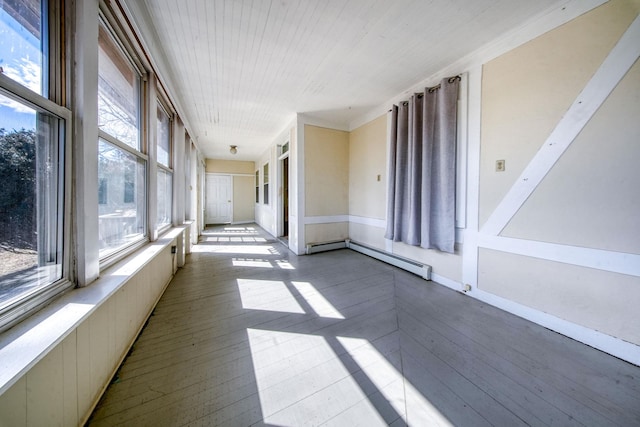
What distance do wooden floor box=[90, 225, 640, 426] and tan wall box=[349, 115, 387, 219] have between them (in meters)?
2.03

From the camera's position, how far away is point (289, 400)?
1270 mm

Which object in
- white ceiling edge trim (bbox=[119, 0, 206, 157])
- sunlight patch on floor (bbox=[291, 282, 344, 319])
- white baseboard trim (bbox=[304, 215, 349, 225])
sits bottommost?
sunlight patch on floor (bbox=[291, 282, 344, 319])

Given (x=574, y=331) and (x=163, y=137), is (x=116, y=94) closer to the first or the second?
(x=163, y=137)

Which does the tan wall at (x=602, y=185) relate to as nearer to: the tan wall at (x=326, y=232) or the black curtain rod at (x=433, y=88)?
the black curtain rod at (x=433, y=88)

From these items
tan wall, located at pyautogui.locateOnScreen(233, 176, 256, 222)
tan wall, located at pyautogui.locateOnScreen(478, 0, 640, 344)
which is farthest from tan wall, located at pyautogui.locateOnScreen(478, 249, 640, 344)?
tan wall, located at pyautogui.locateOnScreen(233, 176, 256, 222)

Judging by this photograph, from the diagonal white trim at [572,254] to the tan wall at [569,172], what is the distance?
0.04 metres

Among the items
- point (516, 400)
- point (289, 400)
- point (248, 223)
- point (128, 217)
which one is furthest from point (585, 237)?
point (248, 223)

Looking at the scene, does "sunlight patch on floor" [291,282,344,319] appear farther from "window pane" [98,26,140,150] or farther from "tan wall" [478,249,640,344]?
"window pane" [98,26,140,150]

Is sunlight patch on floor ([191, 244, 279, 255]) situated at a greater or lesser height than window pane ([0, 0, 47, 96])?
lesser

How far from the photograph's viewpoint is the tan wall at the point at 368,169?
13.2 feet

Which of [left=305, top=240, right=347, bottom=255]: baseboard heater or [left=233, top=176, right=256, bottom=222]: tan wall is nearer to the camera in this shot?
[left=305, top=240, right=347, bottom=255]: baseboard heater

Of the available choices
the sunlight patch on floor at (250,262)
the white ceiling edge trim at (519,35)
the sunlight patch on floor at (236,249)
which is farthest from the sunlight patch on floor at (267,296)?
the white ceiling edge trim at (519,35)

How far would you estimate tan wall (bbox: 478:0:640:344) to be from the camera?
1640mm

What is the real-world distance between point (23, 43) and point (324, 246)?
417 centimetres
